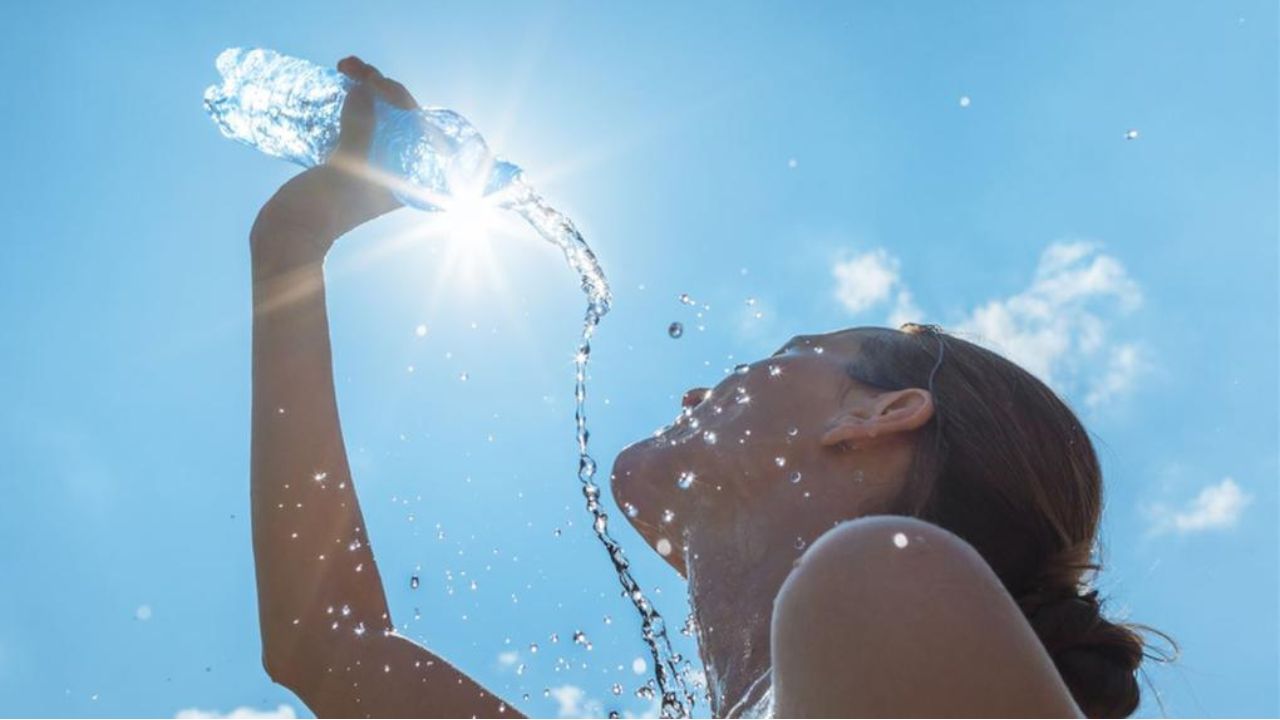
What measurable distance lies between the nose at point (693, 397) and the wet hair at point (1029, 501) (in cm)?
50

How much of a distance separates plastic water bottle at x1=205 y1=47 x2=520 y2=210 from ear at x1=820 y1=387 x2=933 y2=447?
7.38 feet

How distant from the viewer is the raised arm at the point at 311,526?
12.1ft

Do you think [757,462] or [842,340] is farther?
[842,340]

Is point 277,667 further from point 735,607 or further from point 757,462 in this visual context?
point 757,462

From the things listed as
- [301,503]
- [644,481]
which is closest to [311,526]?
[301,503]

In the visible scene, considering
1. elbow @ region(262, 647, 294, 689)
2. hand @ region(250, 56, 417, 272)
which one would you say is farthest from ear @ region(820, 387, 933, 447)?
hand @ region(250, 56, 417, 272)

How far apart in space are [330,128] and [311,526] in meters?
2.43

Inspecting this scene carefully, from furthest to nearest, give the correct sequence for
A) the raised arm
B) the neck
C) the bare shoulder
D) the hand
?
the hand < the raised arm < the neck < the bare shoulder

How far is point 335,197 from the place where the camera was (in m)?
4.42

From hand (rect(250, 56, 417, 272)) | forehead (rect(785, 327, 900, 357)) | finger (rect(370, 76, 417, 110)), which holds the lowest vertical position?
forehead (rect(785, 327, 900, 357))

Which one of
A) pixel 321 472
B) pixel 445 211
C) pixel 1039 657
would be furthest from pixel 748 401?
pixel 445 211

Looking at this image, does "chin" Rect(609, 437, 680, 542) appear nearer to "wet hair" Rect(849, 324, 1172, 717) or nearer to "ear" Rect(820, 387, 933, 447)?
"ear" Rect(820, 387, 933, 447)

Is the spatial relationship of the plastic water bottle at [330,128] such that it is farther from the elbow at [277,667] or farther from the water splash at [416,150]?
the elbow at [277,667]

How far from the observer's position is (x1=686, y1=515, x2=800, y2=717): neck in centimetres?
300
